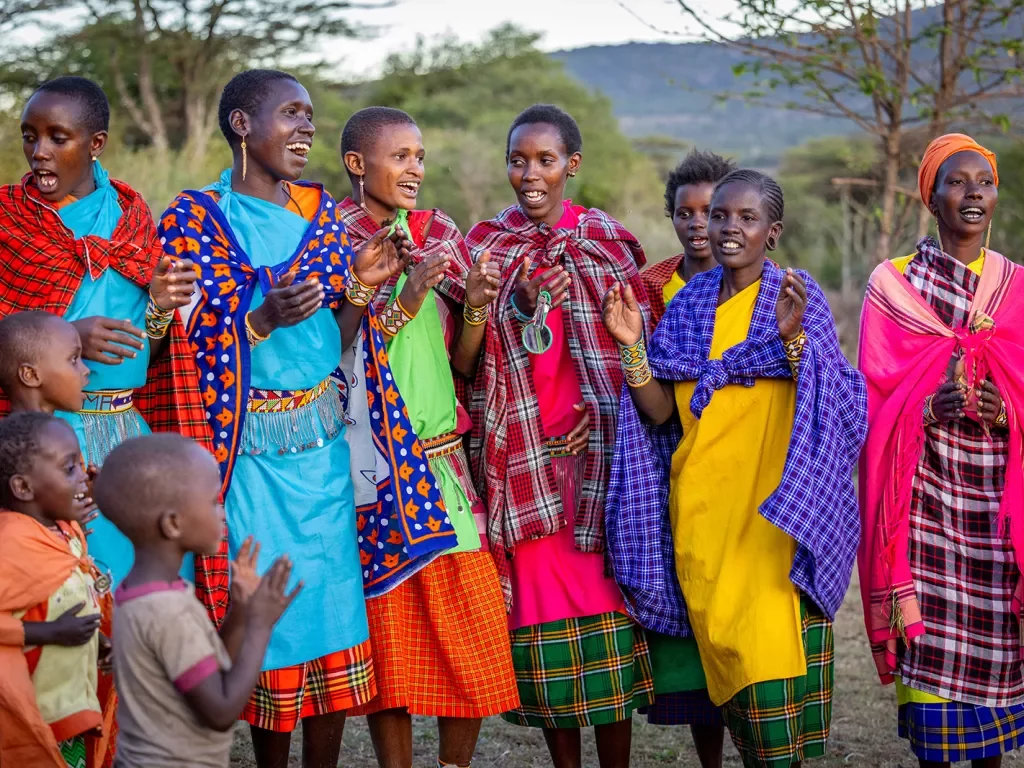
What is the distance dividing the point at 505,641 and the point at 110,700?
4.35 feet

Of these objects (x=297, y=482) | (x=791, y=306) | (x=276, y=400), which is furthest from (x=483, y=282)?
(x=791, y=306)

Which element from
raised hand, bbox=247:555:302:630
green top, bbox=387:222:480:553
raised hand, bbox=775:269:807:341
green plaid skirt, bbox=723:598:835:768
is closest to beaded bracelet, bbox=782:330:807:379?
raised hand, bbox=775:269:807:341

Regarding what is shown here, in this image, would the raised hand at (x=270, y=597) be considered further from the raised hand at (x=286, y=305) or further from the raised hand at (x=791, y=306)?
the raised hand at (x=791, y=306)

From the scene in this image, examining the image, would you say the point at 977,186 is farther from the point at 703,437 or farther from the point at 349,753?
the point at 349,753

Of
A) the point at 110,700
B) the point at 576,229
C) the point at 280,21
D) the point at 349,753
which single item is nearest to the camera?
the point at 110,700

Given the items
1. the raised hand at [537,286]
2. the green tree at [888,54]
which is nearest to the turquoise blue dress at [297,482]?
the raised hand at [537,286]

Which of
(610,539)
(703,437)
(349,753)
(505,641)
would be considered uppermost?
(703,437)

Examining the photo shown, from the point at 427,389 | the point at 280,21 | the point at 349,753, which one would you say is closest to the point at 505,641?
the point at 427,389

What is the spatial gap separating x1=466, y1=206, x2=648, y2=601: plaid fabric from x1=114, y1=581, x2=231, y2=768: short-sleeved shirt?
1.69 meters

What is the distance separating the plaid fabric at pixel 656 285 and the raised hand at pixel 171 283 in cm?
179

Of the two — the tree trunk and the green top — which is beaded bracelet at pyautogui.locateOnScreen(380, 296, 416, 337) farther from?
the tree trunk

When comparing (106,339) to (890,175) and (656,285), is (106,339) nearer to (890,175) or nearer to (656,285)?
(656,285)

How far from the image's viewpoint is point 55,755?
3.27 meters

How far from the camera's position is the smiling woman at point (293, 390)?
3.90 m
